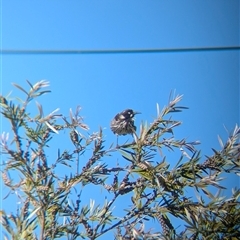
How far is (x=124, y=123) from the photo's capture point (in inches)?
32.4

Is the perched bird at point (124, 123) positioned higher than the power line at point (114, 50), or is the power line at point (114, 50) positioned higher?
the power line at point (114, 50)

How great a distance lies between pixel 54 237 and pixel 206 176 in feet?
1.06

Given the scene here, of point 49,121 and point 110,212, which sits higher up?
point 49,121

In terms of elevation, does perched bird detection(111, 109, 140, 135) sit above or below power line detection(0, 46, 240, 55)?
below

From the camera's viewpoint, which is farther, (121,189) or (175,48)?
(175,48)

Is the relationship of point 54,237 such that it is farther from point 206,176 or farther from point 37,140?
point 206,176

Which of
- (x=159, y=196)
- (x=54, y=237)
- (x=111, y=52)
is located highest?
(x=111, y=52)

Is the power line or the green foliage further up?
the power line

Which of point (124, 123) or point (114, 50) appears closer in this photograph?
point (124, 123)

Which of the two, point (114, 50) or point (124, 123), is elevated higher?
point (114, 50)

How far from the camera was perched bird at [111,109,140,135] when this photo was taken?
83cm

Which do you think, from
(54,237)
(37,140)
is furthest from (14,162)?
(54,237)

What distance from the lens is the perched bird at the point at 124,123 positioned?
829 mm

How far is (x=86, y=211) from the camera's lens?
2.70 ft
